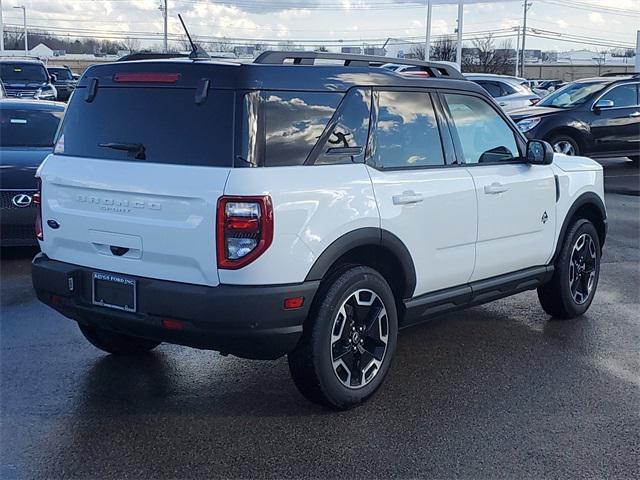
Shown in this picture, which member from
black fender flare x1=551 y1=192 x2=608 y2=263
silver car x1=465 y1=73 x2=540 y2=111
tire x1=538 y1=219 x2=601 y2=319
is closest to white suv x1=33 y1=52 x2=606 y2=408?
black fender flare x1=551 y1=192 x2=608 y2=263

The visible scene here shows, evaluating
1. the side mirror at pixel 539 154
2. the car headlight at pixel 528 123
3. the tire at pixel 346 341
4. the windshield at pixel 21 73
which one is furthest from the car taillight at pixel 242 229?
the windshield at pixel 21 73

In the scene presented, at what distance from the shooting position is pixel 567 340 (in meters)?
5.94

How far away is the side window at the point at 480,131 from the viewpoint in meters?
5.37

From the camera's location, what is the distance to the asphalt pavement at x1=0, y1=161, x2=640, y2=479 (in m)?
3.90

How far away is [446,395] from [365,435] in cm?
79

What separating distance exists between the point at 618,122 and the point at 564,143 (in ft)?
4.44

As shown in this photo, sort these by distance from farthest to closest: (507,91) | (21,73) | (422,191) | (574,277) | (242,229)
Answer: (21,73) < (507,91) < (574,277) < (422,191) < (242,229)

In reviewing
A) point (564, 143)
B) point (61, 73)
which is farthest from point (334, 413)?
point (61, 73)

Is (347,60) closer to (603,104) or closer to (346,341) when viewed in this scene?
(346,341)

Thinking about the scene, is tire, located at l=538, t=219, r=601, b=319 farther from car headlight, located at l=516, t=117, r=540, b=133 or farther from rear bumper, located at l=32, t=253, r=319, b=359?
car headlight, located at l=516, t=117, r=540, b=133

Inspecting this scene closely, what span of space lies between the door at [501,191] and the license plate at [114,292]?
2.33m

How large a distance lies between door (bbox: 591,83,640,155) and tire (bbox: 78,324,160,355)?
12095mm

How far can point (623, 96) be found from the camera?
15.8 m

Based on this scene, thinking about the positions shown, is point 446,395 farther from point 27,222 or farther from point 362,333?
point 27,222
